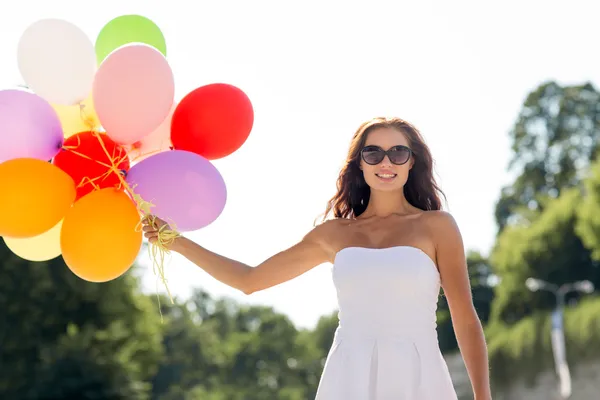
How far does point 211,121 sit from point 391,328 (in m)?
1.59

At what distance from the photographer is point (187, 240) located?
5352 mm

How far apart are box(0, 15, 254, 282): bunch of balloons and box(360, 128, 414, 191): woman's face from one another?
2.95 feet

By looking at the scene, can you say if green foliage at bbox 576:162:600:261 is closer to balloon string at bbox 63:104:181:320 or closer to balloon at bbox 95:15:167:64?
balloon at bbox 95:15:167:64

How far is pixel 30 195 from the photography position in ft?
17.5

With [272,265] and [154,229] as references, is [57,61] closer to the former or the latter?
[154,229]

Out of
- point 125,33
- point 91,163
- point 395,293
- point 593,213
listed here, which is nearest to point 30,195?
point 91,163

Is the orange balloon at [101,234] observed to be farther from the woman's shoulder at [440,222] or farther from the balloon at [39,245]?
the woman's shoulder at [440,222]

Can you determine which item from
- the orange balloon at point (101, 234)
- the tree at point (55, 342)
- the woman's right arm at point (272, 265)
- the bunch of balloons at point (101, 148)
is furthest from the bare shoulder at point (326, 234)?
the tree at point (55, 342)

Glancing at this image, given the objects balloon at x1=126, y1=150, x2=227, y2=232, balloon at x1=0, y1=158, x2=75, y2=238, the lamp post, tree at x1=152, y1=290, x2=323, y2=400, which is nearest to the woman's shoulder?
balloon at x1=126, y1=150, x2=227, y2=232

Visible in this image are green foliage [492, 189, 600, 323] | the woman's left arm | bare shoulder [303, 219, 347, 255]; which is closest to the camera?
the woman's left arm

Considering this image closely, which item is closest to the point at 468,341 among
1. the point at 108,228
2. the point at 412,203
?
the point at 412,203

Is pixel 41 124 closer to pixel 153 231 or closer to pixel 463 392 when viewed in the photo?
pixel 153 231

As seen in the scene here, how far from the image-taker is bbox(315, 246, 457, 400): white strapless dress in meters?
4.75

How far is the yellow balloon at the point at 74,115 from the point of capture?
19.5ft
